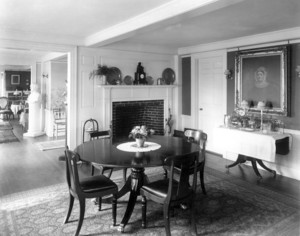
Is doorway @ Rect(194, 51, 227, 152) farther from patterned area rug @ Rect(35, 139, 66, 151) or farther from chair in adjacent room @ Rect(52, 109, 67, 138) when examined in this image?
chair in adjacent room @ Rect(52, 109, 67, 138)

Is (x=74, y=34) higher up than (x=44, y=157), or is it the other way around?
(x=74, y=34)

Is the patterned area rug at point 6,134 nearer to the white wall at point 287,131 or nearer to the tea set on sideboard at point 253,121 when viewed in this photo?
the tea set on sideboard at point 253,121

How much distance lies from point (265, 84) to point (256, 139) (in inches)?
45.1

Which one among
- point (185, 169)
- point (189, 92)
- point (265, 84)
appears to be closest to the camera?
point (185, 169)

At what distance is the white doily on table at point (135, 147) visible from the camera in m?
3.20

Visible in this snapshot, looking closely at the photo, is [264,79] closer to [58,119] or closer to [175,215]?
[175,215]

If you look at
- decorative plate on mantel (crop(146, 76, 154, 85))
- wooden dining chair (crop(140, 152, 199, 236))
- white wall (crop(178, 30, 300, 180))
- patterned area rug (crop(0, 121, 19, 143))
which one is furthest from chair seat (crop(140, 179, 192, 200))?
patterned area rug (crop(0, 121, 19, 143))

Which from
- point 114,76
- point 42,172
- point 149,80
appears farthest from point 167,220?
point 149,80

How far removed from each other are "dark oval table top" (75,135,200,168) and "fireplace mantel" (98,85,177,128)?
6.73ft

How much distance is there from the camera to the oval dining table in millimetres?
2717

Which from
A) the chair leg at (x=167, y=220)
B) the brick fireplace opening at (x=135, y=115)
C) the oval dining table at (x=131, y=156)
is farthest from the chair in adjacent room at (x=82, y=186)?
the brick fireplace opening at (x=135, y=115)

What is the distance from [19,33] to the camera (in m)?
4.55

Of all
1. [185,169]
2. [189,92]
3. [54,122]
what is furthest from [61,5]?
[54,122]

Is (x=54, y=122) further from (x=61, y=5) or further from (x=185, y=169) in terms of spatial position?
(x=185, y=169)
